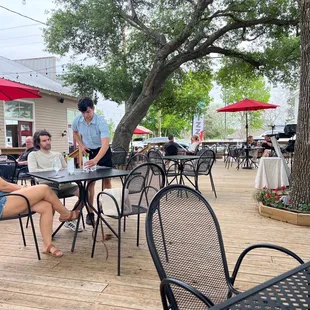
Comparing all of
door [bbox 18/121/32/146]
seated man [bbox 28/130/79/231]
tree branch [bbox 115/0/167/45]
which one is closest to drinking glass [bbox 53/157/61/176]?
seated man [bbox 28/130/79/231]

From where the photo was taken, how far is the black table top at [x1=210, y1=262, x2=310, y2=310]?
2.77 feet

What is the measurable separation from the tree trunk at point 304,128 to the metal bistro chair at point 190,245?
2529 mm

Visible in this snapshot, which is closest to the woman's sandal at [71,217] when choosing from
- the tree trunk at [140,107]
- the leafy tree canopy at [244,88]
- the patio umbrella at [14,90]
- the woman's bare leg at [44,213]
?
the woman's bare leg at [44,213]

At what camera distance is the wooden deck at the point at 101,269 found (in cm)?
198

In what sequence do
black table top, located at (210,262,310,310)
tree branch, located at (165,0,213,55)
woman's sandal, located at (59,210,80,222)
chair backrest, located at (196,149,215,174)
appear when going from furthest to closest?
1. tree branch, located at (165,0,213,55)
2. chair backrest, located at (196,149,215,174)
3. woman's sandal, located at (59,210,80,222)
4. black table top, located at (210,262,310,310)

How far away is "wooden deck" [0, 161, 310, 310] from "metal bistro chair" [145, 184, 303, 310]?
0.63m

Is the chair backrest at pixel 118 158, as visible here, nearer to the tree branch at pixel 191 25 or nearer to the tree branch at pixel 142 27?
the tree branch at pixel 191 25

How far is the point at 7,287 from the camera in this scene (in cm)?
216

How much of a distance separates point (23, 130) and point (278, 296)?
11031 mm

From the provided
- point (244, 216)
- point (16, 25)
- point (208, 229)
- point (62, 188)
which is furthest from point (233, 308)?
point (16, 25)

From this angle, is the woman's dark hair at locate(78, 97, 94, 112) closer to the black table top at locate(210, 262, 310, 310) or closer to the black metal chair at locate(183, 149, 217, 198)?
the black metal chair at locate(183, 149, 217, 198)

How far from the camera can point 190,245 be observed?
150 centimetres

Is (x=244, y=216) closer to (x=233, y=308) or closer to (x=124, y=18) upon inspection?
(x=233, y=308)

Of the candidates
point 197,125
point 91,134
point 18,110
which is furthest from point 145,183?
point 197,125
